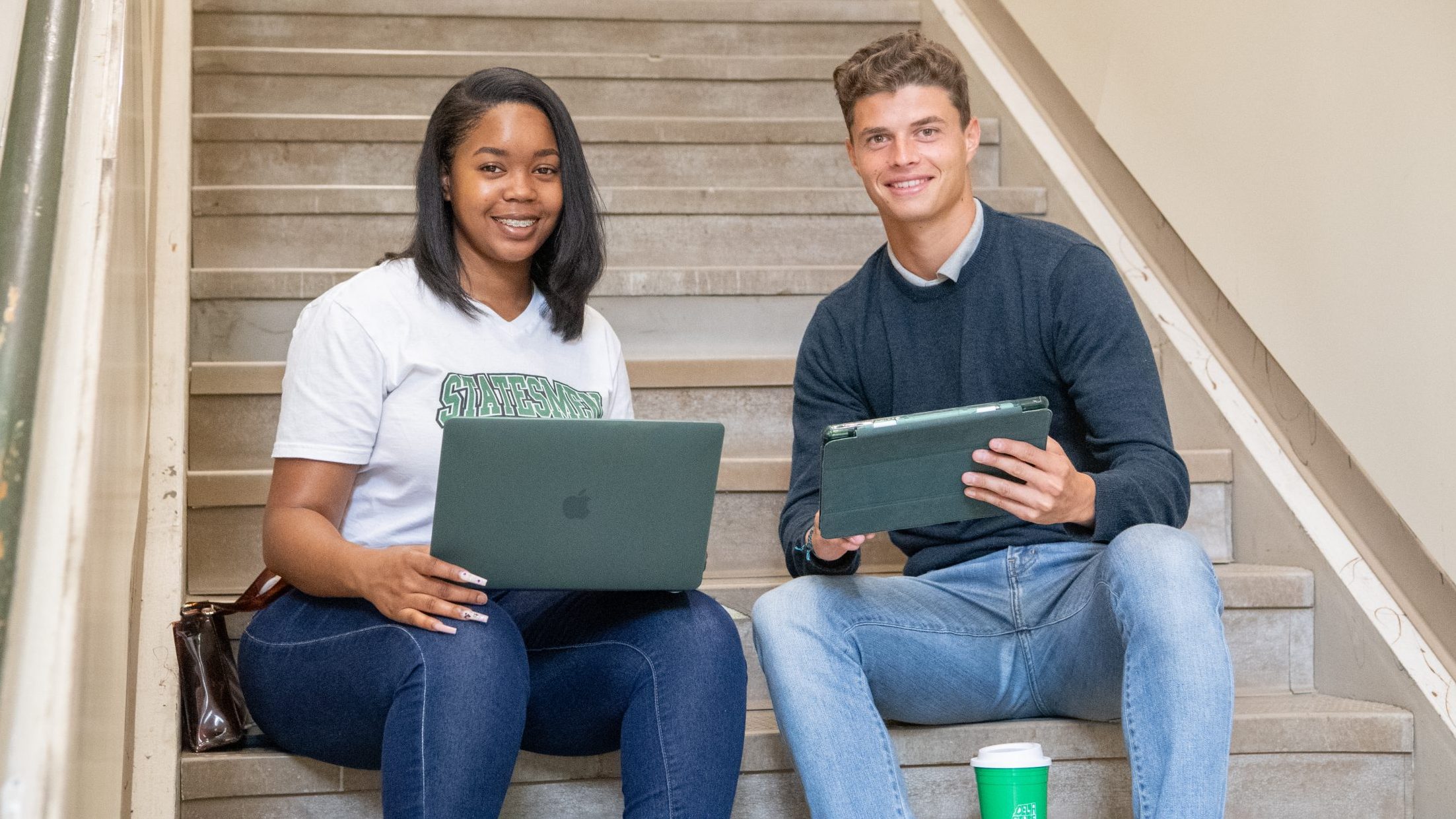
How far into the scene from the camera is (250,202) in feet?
7.39

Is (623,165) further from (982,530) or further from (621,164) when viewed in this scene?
(982,530)

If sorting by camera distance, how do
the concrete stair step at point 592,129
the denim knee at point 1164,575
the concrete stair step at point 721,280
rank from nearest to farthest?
the denim knee at point 1164,575 → the concrete stair step at point 721,280 → the concrete stair step at point 592,129

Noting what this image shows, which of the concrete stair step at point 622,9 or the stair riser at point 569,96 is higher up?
the concrete stair step at point 622,9

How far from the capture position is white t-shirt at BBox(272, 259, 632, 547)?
1378 millimetres

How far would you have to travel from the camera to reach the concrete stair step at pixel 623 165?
2.44 m

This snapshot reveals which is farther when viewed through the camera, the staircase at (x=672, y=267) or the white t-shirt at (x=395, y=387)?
the staircase at (x=672, y=267)

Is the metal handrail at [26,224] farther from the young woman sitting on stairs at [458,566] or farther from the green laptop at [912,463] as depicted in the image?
the green laptop at [912,463]

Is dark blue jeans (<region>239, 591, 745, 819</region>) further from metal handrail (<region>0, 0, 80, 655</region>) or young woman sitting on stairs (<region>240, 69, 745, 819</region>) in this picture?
metal handrail (<region>0, 0, 80, 655</region>)

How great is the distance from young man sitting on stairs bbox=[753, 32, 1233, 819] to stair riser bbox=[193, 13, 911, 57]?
144cm

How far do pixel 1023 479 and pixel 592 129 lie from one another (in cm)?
150

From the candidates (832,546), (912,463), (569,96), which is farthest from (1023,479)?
(569,96)

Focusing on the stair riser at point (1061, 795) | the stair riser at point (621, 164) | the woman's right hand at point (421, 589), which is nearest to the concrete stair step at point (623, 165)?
the stair riser at point (621, 164)

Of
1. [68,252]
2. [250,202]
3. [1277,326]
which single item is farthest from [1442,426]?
[250,202]

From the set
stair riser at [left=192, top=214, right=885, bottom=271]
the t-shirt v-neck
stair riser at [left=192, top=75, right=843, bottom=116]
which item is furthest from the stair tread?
stair riser at [left=192, top=75, right=843, bottom=116]
